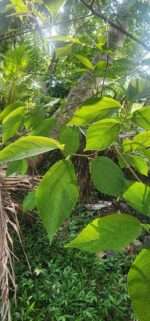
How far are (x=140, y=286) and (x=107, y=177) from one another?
0.11m

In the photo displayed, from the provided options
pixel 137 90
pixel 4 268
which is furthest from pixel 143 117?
pixel 4 268

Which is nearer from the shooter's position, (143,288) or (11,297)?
(143,288)

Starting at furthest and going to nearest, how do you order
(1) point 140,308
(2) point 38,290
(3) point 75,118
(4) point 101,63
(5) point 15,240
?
(5) point 15,240 < (2) point 38,290 < (4) point 101,63 < (3) point 75,118 < (1) point 140,308

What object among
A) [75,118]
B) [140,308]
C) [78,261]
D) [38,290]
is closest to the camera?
[140,308]

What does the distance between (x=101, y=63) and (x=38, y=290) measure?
1.46 m

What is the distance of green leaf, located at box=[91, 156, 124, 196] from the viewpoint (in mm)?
273

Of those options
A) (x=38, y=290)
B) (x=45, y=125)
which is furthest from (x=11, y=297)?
(x=45, y=125)

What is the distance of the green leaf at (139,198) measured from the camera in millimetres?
234

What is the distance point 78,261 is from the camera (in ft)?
6.12

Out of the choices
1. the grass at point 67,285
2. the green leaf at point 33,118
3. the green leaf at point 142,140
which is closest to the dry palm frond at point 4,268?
the grass at point 67,285

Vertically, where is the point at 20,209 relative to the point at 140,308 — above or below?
below

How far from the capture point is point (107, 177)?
277 mm

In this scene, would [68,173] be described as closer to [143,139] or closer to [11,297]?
[143,139]

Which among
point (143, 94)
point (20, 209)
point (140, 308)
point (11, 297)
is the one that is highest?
point (143, 94)
